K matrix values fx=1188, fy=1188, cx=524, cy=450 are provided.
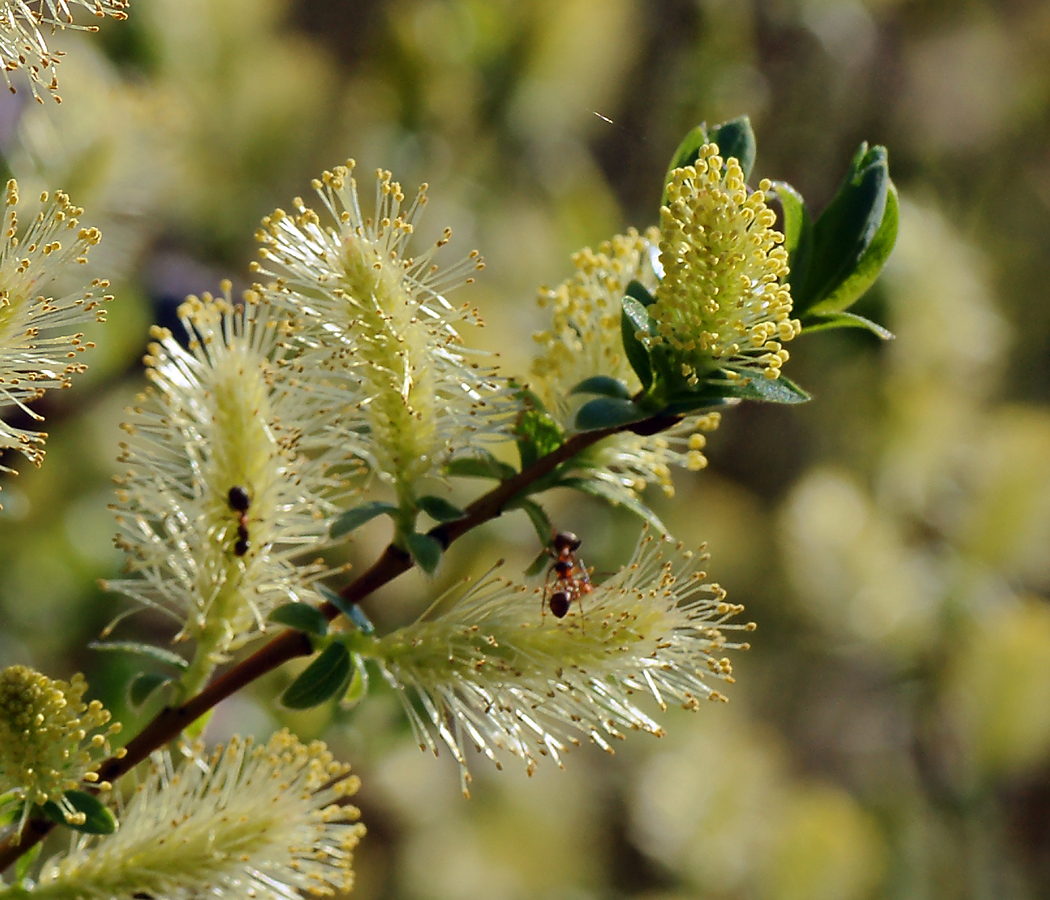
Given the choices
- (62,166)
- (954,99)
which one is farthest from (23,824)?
(954,99)

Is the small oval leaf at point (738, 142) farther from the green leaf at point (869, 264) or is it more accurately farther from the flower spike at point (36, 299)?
the flower spike at point (36, 299)

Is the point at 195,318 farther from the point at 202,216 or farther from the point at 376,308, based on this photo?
the point at 202,216

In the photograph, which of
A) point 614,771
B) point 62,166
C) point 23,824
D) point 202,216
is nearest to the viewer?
point 23,824

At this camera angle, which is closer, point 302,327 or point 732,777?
point 302,327

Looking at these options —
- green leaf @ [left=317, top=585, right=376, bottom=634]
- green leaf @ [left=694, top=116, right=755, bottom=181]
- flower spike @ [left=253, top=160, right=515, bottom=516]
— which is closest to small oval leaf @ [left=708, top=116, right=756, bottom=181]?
green leaf @ [left=694, top=116, right=755, bottom=181]

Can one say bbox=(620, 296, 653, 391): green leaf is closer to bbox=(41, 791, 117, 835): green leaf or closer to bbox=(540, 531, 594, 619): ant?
bbox=(540, 531, 594, 619): ant

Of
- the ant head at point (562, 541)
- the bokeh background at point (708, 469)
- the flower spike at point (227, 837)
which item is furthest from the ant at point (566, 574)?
the bokeh background at point (708, 469)
